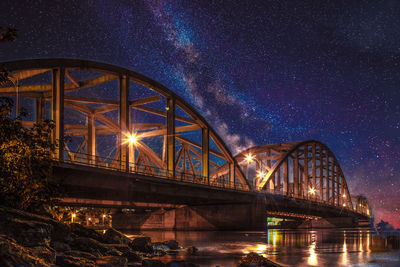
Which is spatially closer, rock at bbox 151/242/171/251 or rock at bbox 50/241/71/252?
rock at bbox 50/241/71/252

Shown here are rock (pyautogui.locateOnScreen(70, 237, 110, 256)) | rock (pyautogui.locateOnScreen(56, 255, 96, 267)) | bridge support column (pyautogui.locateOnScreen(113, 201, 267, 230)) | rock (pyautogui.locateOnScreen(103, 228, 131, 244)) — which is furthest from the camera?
bridge support column (pyautogui.locateOnScreen(113, 201, 267, 230))

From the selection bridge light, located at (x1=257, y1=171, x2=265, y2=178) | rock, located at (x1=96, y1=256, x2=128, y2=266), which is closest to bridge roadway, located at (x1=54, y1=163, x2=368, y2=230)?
bridge light, located at (x1=257, y1=171, x2=265, y2=178)

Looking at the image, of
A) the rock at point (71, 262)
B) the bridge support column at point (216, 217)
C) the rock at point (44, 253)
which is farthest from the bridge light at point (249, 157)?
the rock at point (44, 253)

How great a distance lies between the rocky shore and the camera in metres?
11.0

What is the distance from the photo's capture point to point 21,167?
19.5 metres

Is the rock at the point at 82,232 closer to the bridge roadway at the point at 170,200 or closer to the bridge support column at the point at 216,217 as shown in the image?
the bridge roadway at the point at 170,200

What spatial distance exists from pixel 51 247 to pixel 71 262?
4.97 ft

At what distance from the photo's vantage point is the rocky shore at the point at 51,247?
11023 mm

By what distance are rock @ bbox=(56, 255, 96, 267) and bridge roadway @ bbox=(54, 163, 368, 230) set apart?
18.8 meters

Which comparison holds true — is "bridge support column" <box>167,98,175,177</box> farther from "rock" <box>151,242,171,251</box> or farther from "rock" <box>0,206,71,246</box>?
"rock" <box>0,206,71,246</box>

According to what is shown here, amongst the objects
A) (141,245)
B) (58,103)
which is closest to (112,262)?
(141,245)

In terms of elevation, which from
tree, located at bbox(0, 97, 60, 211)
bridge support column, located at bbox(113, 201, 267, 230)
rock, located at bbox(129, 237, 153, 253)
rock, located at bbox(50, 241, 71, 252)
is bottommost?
bridge support column, located at bbox(113, 201, 267, 230)

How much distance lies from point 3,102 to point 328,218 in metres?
116

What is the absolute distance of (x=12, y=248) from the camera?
10.8m
